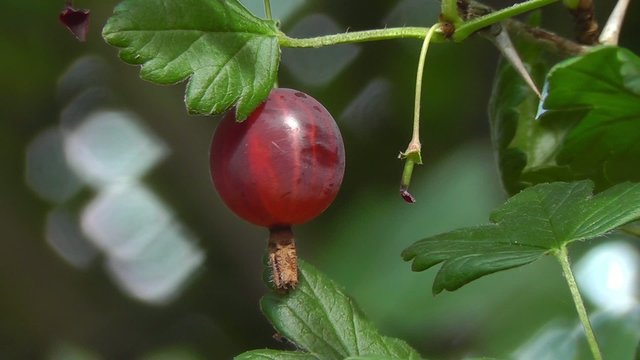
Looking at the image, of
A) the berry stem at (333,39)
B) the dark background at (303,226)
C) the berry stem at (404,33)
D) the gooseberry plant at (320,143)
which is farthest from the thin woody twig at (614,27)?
the dark background at (303,226)

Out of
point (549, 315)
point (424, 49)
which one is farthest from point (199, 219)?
point (424, 49)

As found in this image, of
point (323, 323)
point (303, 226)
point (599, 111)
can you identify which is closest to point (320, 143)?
point (323, 323)

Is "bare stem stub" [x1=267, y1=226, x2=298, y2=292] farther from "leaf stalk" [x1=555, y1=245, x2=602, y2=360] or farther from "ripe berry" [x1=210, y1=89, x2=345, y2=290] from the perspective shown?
"leaf stalk" [x1=555, y1=245, x2=602, y2=360]

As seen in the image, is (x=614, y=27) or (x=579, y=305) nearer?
(x=579, y=305)

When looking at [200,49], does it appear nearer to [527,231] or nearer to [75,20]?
[75,20]

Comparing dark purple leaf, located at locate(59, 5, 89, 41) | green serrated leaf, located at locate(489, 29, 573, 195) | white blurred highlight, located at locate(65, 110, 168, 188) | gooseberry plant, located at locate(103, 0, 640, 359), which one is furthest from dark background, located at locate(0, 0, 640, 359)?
dark purple leaf, located at locate(59, 5, 89, 41)

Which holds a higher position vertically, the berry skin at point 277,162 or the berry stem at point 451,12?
the berry stem at point 451,12

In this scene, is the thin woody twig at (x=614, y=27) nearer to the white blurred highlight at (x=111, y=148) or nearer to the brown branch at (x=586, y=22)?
the brown branch at (x=586, y=22)
